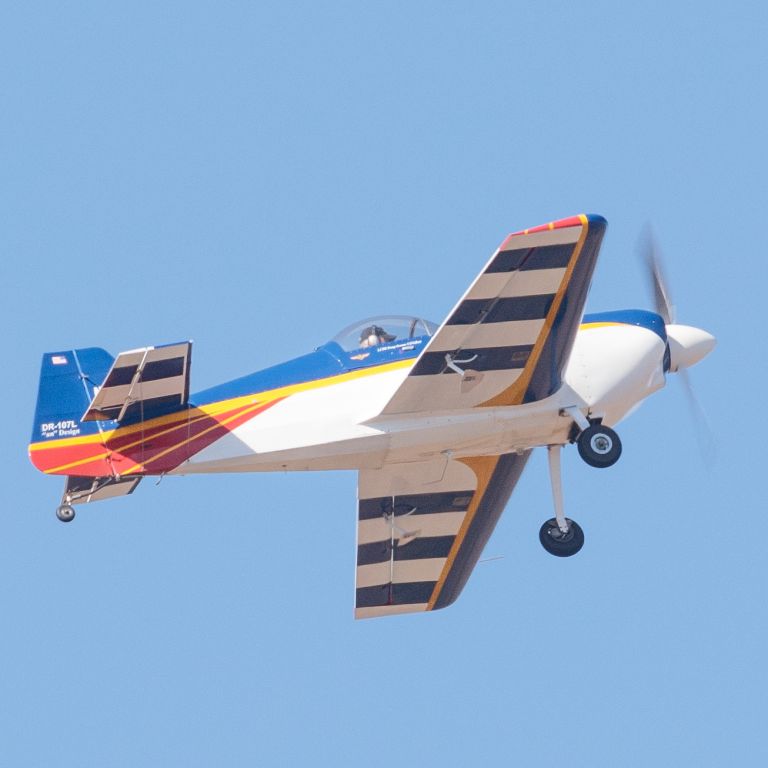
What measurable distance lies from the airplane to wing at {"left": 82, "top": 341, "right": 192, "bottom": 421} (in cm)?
2

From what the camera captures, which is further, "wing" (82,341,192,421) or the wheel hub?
the wheel hub

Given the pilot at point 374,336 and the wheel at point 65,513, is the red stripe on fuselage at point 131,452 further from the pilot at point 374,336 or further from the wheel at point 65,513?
the pilot at point 374,336

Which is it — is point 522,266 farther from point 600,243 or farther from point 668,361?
point 668,361

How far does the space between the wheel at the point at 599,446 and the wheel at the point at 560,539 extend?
1177 millimetres

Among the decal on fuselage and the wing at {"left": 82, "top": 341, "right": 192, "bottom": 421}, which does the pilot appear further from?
the decal on fuselage

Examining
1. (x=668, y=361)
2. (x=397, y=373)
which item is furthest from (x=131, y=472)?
(x=668, y=361)

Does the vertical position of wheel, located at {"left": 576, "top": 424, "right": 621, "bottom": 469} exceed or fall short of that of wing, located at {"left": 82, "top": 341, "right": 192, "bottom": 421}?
it falls short

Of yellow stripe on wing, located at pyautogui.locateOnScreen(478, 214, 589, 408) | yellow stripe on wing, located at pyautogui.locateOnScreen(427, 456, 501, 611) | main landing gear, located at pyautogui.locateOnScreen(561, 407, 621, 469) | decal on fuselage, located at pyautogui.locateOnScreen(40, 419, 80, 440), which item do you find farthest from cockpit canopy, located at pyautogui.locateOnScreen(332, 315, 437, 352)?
decal on fuselage, located at pyautogui.locateOnScreen(40, 419, 80, 440)

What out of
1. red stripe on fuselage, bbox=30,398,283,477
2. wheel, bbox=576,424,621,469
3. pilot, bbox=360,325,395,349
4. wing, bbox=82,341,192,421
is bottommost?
wheel, bbox=576,424,621,469

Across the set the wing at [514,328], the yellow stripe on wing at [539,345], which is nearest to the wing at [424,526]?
the yellow stripe on wing at [539,345]

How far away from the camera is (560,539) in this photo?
18922 mm

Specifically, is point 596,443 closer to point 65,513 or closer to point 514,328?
point 514,328

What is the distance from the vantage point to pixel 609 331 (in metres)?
18.5

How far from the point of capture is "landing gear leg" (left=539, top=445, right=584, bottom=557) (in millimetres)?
18891
